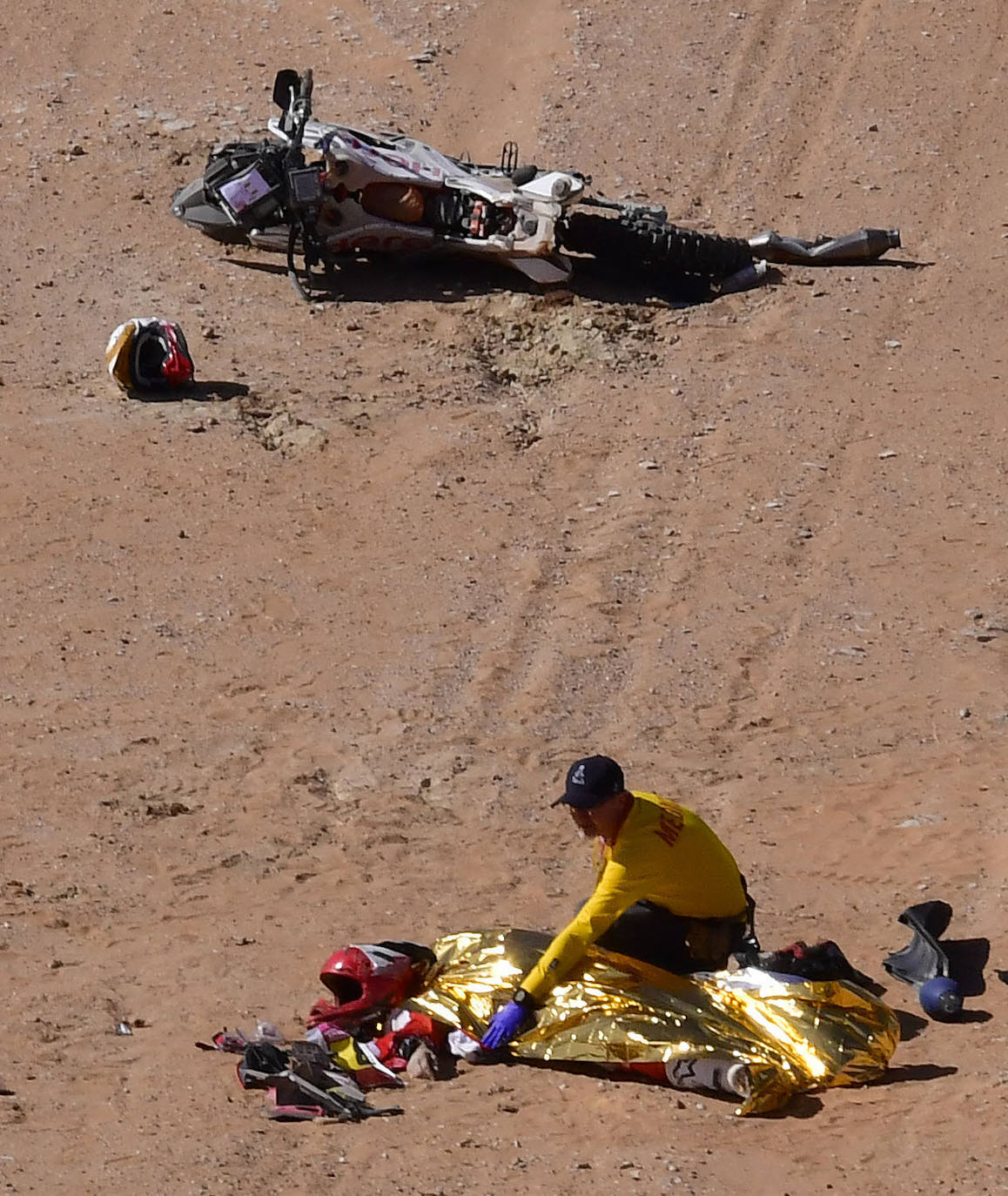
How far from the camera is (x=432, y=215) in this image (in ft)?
52.5

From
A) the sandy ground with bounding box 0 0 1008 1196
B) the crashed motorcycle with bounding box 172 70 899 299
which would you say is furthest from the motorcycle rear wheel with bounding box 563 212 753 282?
the sandy ground with bounding box 0 0 1008 1196

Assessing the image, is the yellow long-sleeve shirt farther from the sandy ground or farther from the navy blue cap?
the sandy ground

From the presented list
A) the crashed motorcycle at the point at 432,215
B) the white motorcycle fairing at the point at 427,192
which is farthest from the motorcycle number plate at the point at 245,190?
the white motorcycle fairing at the point at 427,192

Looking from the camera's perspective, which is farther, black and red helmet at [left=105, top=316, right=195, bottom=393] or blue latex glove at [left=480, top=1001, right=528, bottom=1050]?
black and red helmet at [left=105, top=316, right=195, bottom=393]

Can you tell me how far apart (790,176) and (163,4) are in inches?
291

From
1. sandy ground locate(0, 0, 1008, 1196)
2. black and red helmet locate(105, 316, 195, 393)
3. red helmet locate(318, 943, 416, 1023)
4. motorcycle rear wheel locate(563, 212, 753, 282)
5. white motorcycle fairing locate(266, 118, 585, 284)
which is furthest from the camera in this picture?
motorcycle rear wheel locate(563, 212, 753, 282)

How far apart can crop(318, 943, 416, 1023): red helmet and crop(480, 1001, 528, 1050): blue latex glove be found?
0.46m

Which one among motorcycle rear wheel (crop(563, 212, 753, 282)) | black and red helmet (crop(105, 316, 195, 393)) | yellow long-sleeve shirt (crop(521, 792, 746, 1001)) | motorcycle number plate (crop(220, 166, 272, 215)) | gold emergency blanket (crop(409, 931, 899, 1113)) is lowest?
gold emergency blanket (crop(409, 931, 899, 1113))

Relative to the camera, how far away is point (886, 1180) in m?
6.73

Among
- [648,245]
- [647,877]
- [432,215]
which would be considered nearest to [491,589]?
[648,245]

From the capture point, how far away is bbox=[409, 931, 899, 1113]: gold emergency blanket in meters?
7.43

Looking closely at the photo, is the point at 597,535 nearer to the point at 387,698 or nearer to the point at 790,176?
the point at 387,698

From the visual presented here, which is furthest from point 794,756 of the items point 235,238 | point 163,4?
point 163,4

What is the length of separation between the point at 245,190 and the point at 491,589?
486 cm
